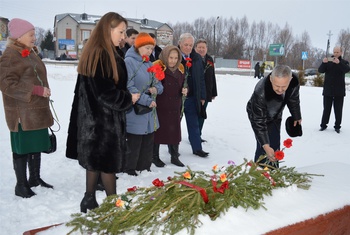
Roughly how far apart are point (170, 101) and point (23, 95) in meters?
1.83

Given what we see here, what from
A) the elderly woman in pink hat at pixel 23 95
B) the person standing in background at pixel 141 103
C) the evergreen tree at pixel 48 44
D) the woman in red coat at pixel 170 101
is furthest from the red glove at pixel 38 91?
the evergreen tree at pixel 48 44

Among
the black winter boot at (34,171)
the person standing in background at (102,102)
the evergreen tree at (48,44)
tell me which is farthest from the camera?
the evergreen tree at (48,44)

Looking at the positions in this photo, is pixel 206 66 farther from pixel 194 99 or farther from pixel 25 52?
pixel 25 52

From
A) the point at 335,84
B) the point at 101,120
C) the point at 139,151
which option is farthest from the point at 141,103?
the point at 335,84

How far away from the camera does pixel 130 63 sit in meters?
3.71

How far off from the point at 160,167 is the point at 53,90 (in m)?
8.80

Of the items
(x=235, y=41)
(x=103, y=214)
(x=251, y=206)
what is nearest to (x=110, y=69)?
(x=103, y=214)

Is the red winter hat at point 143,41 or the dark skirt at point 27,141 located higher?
the red winter hat at point 143,41

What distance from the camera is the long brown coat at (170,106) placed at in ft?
14.6

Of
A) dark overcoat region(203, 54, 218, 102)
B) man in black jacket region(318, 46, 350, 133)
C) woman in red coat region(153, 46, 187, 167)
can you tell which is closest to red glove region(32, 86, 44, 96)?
woman in red coat region(153, 46, 187, 167)

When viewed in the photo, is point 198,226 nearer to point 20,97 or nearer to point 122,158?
point 122,158

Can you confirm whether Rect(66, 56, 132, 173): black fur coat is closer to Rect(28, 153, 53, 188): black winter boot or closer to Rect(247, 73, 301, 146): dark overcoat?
Rect(28, 153, 53, 188): black winter boot

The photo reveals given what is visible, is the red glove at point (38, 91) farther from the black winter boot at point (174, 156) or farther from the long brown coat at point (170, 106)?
the black winter boot at point (174, 156)

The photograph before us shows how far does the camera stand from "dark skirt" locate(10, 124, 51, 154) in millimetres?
3381
